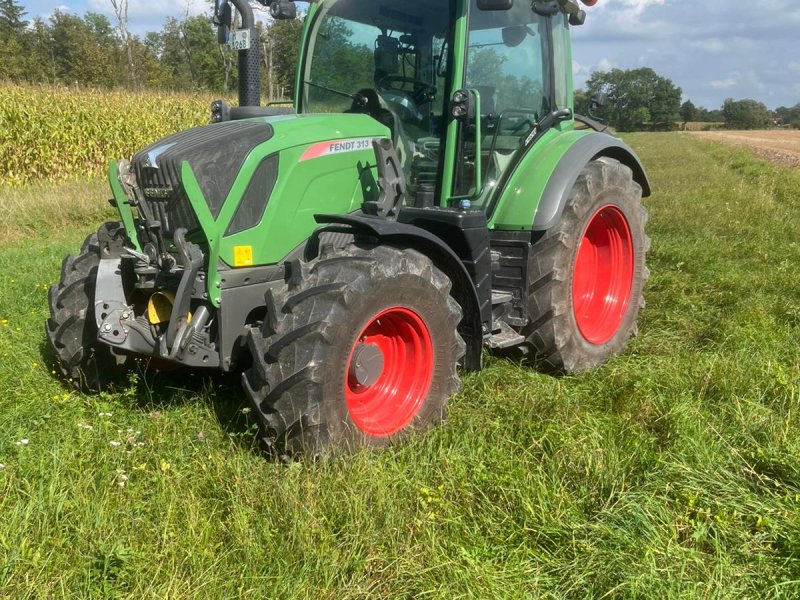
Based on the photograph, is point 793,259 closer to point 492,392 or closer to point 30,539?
point 492,392

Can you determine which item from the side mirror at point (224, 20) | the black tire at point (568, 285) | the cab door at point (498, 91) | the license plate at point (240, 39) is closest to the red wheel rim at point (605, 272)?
the black tire at point (568, 285)

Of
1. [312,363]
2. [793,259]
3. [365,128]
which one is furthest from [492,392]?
[793,259]

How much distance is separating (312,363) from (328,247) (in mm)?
605

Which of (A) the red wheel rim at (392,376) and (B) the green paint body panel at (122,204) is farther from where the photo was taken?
(B) the green paint body panel at (122,204)

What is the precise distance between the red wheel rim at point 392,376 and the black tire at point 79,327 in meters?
1.32

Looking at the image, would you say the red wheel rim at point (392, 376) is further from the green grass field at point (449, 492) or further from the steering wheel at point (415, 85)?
the steering wheel at point (415, 85)

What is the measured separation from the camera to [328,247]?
318 centimetres

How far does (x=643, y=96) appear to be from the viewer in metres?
71.3

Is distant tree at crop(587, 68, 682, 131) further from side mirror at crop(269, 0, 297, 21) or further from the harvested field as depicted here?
side mirror at crop(269, 0, 297, 21)

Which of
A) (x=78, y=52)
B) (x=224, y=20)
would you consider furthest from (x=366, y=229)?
(x=78, y=52)

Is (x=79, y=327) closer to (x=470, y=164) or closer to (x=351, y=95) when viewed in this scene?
(x=351, y=95)

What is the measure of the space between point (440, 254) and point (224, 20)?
1.87 m

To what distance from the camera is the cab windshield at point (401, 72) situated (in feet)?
12.7

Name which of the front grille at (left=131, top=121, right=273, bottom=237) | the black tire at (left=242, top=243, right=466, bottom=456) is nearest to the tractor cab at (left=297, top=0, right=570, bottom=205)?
the front grille at (left=131, top=121, right=273, bottom=237)
